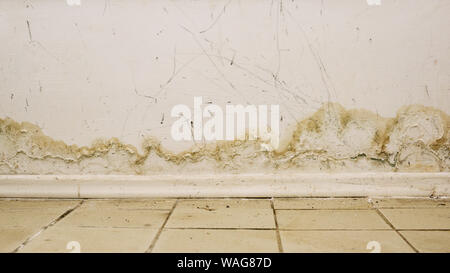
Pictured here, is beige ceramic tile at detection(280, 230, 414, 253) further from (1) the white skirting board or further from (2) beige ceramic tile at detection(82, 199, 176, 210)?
(2) beige ceramic tile at detection(82, 199, 176, 210)

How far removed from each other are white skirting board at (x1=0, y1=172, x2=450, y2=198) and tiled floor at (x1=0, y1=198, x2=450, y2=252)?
44mm

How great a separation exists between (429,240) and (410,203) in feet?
1.44

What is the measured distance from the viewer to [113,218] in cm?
167

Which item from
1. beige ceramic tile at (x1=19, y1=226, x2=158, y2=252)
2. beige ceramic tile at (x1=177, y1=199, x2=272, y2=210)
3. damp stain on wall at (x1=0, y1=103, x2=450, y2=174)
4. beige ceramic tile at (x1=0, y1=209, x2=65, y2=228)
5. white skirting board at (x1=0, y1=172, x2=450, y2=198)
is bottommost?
beige ceramic tile at (x1=0, y1=209, x2=65, y2=228)

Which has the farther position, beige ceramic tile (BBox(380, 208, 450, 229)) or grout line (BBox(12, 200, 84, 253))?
beige ceramic tile (BBox(380, 208, 450, 229))

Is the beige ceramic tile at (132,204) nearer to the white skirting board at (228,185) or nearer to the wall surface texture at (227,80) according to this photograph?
the white skirting board at (228,185)

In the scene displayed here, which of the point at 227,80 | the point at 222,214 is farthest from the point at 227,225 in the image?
the point at 227,80

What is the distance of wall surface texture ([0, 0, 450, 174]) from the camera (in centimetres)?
183

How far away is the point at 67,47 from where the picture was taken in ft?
6.16

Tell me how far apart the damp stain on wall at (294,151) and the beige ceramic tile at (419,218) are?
0.84 ft

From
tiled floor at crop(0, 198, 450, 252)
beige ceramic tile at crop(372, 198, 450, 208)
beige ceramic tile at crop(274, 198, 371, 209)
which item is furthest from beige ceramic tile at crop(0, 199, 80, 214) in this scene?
beige ceramic tile at crop(372, 198, 450, 208)

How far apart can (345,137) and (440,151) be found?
464mm

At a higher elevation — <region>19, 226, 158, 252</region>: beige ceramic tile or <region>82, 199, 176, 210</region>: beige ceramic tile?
<region>19, 226, 158, 252</region>: beige ceramic tile

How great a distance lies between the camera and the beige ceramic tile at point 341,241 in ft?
4.40
